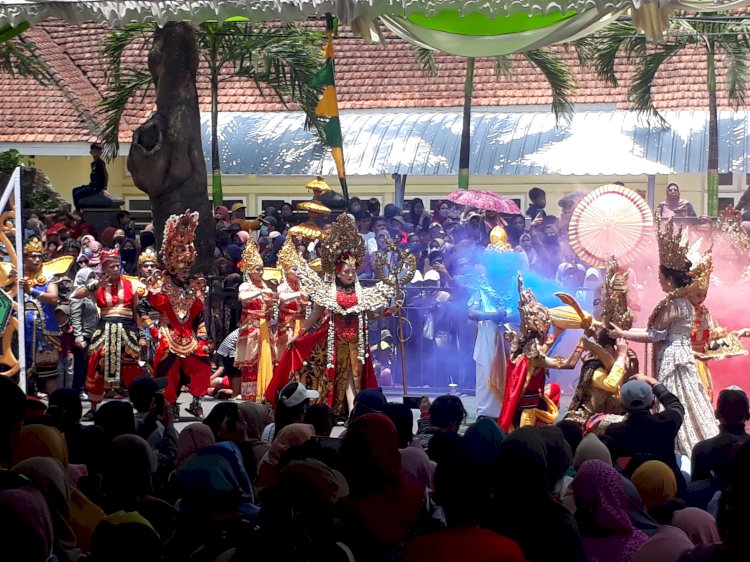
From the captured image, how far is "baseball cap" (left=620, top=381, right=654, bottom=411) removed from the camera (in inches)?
282

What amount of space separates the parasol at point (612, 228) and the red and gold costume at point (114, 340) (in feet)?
13.1

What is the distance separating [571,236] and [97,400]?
4467mm

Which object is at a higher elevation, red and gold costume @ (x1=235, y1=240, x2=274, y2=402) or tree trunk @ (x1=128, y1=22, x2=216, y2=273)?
tree trunk @ (x1=128, y1=22, x2=216, y2=273)

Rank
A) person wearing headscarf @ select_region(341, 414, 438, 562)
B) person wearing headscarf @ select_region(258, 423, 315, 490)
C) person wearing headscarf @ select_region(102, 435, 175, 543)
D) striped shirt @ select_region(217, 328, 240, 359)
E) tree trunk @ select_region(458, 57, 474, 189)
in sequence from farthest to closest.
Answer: tree trunk @ select_region(458, 57, 474, 189)
striped shirt @ select_region(217, 328, 240, 359)
person wearing headscarf @ select_region(258, 423, 315, 490)
person wearing headscarf @ select_region(102, 435, 175, 543)
person wearing headscarf @ select_region(341, 414, 438, 562)

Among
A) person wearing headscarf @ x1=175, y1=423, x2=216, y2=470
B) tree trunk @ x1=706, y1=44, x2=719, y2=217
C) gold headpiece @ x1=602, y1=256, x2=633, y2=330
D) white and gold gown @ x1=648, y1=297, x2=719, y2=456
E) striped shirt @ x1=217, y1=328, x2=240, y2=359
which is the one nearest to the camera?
person wearing headscarf @ x1=175, y1=423, x2=216, y2=470

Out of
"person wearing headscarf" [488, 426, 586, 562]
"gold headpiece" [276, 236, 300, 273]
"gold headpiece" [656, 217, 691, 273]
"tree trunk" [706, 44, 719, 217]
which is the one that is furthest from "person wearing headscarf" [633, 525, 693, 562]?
"tree trunk" [706, 44, 719, 217]

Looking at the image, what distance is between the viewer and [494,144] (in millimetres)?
22266

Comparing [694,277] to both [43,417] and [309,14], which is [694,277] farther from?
[43,417]

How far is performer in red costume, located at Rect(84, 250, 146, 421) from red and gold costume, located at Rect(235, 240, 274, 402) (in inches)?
47.7

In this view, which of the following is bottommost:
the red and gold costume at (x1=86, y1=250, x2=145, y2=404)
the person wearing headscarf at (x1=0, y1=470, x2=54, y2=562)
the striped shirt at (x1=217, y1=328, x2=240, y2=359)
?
the striped shirt at (x1=217, y1=328, x2=240, y2=359)

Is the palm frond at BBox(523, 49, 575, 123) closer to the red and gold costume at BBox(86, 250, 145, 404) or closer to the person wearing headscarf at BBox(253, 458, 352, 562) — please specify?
the red and gold costume at BBox(86, 250, 145, 404)

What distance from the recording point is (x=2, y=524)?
12.7ft

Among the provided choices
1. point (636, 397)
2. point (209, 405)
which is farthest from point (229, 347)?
point (636, 397)

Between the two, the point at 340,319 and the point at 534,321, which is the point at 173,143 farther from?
the point at 534,321
